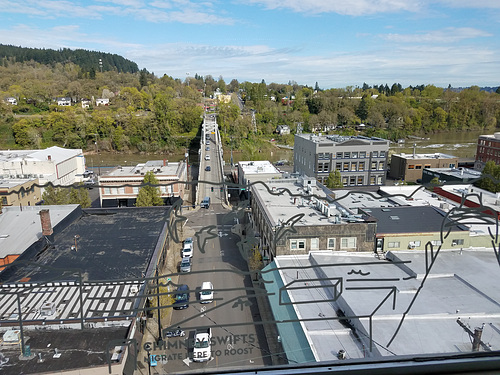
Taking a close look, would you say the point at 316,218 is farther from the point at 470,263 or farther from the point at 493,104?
the point at 493,104

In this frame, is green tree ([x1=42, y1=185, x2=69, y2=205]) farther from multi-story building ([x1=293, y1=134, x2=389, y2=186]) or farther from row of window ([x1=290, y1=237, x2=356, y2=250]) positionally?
multi-story building ([x1=293, y1=134, x2=389, y2=186])

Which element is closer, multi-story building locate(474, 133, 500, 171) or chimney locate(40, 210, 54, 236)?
chimney locate(40, 210, 54, 236)

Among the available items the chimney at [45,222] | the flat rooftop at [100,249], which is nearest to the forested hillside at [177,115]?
the flat rooftop at [100,249]

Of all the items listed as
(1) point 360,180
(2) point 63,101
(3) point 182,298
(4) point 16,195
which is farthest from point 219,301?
(2) point 63,101

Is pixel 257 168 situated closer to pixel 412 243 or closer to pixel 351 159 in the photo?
pixel 351 159

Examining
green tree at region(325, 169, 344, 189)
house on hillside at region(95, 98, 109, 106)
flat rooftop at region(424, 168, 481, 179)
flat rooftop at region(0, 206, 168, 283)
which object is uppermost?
house on hillside at region(95, 98, 109, 106)

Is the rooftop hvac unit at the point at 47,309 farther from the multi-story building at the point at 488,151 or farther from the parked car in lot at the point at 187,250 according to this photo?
the multi-story building at the point at 488,151

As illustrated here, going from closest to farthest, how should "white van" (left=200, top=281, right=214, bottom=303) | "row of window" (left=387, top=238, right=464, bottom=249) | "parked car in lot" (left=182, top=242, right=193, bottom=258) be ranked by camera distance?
1. "white van" (left=200, top=281, right=214, bottom=303)
2. "row of window" (left=387, top=238, right=464, bottom=249)
3. "parked car in lot" (left=182, top=242, right=193, bottom=258)

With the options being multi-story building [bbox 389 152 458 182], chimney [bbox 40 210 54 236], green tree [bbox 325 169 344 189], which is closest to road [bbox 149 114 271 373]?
chimney [bbox 40 210 54 236]
